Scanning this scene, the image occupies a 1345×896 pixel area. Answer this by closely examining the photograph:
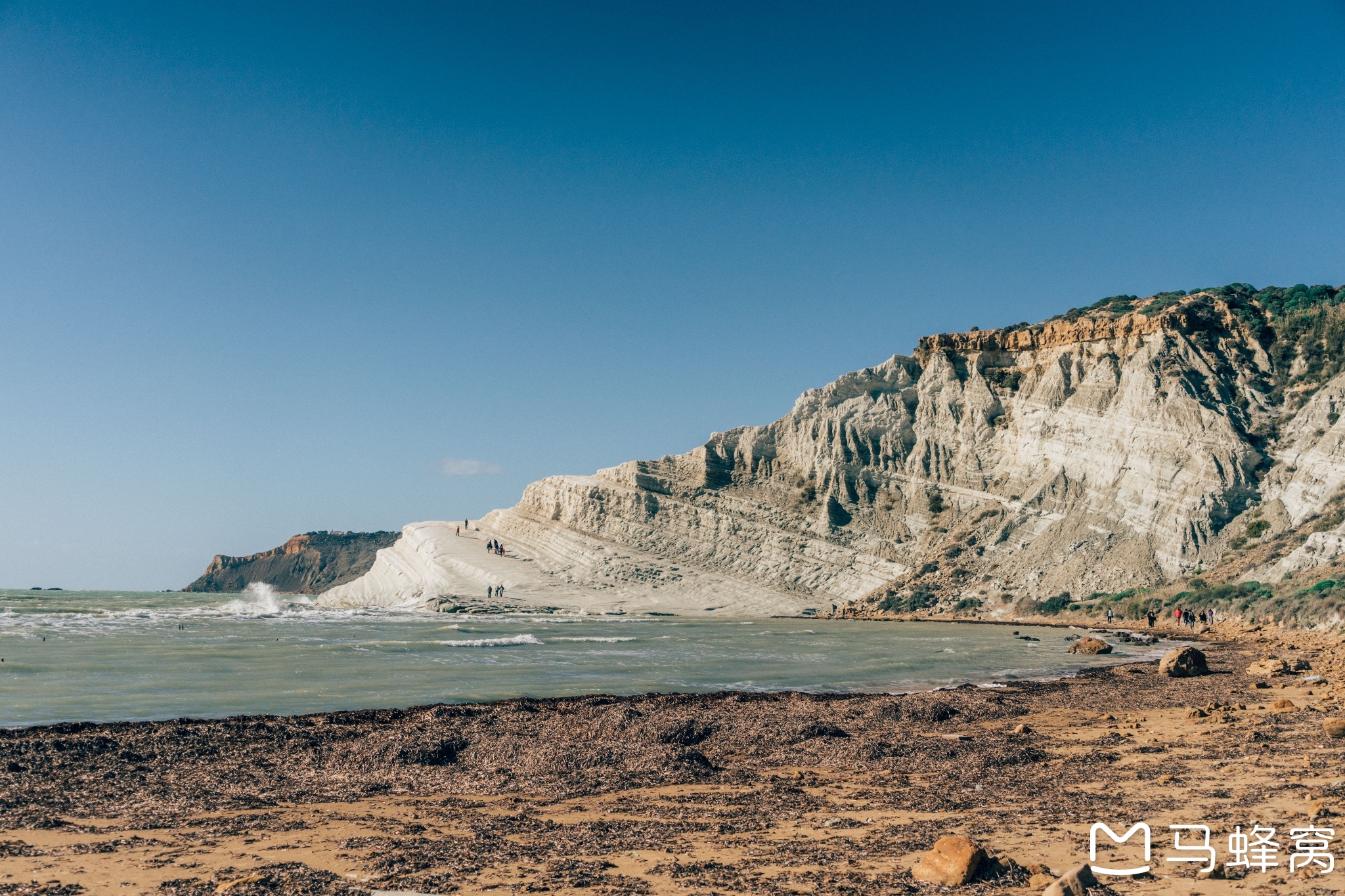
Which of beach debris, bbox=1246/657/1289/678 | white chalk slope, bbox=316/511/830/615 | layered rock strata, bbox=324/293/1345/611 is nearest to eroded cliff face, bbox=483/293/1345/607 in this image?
layered rock strata, bbox=324/293/1345/611

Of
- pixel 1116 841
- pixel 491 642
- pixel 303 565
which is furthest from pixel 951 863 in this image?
pixel 303 565

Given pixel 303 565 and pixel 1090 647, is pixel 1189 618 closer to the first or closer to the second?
pixel 1090 647

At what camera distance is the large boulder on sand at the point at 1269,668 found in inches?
698

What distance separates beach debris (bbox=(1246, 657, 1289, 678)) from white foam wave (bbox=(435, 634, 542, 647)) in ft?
67.2

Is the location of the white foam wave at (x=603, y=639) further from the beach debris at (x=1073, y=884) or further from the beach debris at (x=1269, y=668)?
the beach debris at (x=1073, y=884)

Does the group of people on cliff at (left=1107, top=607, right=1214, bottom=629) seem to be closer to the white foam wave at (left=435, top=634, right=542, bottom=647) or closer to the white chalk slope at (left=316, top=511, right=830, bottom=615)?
the white chalk slope at (left=316, top=511, right=830, bottom=615)

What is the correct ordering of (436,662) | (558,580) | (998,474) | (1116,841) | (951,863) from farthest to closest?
(998,474), (558,580), (436,662), (1116,841), (951,863)

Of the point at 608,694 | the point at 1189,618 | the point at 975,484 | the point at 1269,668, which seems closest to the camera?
the point at 608,694

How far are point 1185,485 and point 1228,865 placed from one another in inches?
1836

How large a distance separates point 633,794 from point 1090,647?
21826 millimetres

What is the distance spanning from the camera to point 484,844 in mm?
6758

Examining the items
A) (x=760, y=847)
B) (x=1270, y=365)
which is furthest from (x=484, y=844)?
(x=1270, y=365)

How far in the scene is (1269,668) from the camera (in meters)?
18.0

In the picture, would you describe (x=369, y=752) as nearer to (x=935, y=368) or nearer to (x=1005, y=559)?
(x=1005, y=559)
